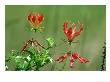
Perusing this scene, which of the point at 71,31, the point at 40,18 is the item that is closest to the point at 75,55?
the point at 71,31

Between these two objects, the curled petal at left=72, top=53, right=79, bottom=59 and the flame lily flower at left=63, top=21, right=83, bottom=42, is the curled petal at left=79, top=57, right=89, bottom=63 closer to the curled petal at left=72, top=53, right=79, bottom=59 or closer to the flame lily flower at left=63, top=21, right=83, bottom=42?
the curled petal at left=72, top=53, right=79, bottom=59

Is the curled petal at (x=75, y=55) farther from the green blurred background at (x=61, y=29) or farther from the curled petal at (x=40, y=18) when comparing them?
the curled petal at (x=40, y=18)

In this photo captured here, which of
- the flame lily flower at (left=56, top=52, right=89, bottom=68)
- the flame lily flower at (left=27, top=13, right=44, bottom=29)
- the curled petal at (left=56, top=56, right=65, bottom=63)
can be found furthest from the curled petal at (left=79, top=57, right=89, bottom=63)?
the flame lily flower at (left=27, top=13, right=44, bottom=29)

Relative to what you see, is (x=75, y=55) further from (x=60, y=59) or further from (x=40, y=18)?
(x=40, y=18)
